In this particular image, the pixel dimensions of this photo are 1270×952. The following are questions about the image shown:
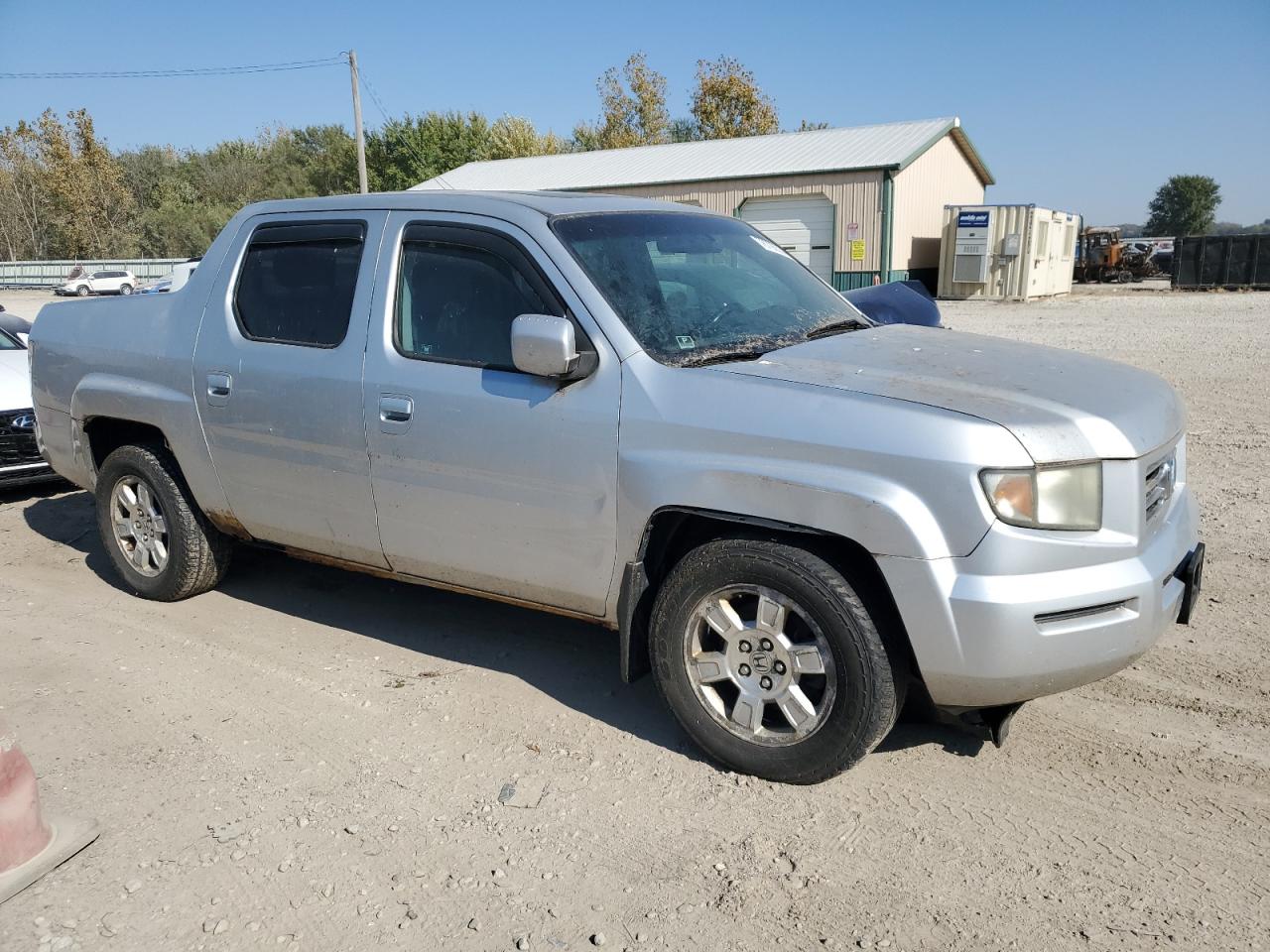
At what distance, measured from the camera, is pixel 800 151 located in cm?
3459

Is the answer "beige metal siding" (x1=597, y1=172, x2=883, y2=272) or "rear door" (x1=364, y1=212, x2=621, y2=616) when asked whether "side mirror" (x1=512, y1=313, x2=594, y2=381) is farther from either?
"beige metal siding" (x1=597, y1=172, x2=883, y2=272)

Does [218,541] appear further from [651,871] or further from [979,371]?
[979,371]

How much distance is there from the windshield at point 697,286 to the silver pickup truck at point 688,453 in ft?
0.06

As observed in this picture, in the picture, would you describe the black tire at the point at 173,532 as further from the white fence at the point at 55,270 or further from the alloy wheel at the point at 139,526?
the white fence at the point at 55,270

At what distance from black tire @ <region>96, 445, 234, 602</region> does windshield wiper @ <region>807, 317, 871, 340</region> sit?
3176 millimetres

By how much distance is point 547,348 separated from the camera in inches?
141

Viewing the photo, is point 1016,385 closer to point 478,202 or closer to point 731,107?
point 478,202

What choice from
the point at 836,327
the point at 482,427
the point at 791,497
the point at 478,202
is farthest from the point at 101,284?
the point at 791,497

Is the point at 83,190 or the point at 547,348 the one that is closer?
the point at 547,348

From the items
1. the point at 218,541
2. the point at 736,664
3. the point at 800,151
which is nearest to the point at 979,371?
the point at 736,664

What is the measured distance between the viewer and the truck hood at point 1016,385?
3102 millimetres

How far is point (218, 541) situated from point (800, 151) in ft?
106

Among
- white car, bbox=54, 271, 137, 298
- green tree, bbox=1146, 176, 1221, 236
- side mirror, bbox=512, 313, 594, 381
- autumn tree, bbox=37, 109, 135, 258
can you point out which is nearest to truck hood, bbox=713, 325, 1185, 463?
side mirror, bbox=512, 313, 594, 381

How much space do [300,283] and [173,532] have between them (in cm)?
156
